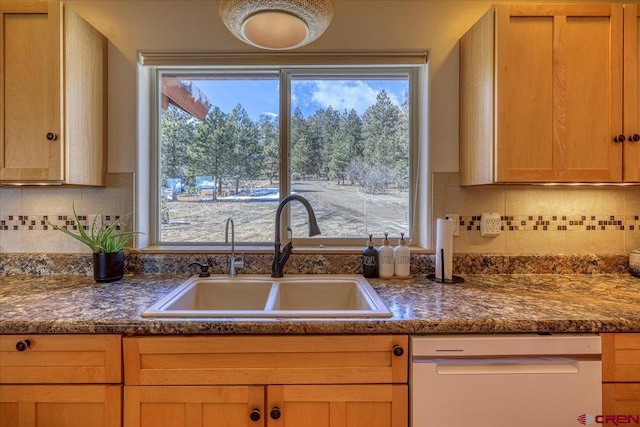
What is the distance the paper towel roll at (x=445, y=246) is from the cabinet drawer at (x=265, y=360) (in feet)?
1.94

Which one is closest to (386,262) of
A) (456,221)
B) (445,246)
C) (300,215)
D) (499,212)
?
(445,246)

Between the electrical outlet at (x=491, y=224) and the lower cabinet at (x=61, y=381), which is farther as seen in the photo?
the electrical outlet at (x=491, y=224)

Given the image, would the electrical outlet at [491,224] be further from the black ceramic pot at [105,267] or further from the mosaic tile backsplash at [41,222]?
the mosaic tile backsplash at [41,222]

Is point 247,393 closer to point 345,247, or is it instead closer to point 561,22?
point 345,247

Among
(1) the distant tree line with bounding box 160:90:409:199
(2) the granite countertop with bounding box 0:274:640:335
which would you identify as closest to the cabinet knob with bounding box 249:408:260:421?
(2) the granite countertop with bounding box 0:274:640:335

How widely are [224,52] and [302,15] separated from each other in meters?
0.86

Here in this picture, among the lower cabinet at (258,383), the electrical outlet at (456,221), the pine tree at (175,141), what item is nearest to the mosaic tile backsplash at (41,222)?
the pine tree at (175,141)

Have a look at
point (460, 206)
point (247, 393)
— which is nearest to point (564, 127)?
point (460, 206)

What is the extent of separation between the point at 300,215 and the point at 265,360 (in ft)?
3.07

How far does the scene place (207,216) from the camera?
1831 millimetres

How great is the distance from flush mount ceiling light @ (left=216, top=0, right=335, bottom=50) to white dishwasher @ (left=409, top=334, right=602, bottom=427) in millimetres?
1071

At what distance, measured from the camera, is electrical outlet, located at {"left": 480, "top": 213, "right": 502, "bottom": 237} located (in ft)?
5.39

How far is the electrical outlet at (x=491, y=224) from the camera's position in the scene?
5.39 ft

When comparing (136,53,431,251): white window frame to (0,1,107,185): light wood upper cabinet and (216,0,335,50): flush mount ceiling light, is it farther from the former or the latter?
(216,0,335,50): flush mount ceiling light
